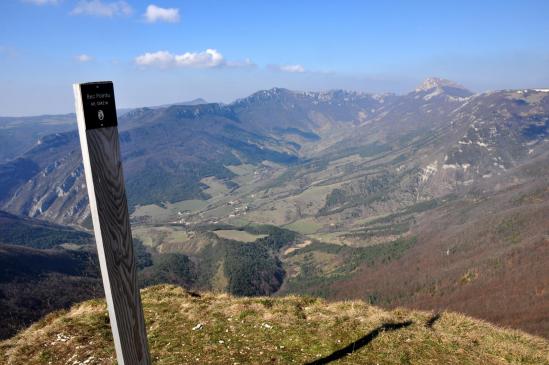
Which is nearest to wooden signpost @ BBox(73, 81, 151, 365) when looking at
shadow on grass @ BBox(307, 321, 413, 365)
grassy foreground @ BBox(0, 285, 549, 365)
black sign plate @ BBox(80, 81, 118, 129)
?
black sign plate @ BBox(80, 81, 118, 129)

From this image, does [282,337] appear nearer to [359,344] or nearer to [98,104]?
[359,344]

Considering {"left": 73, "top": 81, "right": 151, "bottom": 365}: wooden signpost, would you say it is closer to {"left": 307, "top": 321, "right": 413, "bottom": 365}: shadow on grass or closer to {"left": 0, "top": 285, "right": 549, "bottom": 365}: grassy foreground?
{"left": 0, "top": 285, "right": 549, "bottom": 365}: grassy foreground

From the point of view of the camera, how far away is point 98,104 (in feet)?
21.7

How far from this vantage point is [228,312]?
58.9ft

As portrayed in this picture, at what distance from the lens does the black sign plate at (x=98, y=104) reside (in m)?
6.48

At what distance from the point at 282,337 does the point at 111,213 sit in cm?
1016

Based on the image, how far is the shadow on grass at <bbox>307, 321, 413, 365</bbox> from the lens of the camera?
1320 centimetres

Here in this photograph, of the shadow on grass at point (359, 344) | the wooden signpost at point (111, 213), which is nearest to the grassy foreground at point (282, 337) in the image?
the shadow on grass at point (359, 344)

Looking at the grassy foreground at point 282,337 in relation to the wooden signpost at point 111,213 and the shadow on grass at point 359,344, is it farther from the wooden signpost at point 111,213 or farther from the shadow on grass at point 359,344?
the wooden signpost at point 111,213

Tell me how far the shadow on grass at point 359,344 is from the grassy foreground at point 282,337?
0.11ft

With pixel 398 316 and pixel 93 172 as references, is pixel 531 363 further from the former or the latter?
pixel 93 172

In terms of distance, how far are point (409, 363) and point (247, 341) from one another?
18.5 feet

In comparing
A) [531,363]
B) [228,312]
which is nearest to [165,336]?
[228,312]

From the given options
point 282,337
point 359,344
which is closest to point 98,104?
point 282,337
